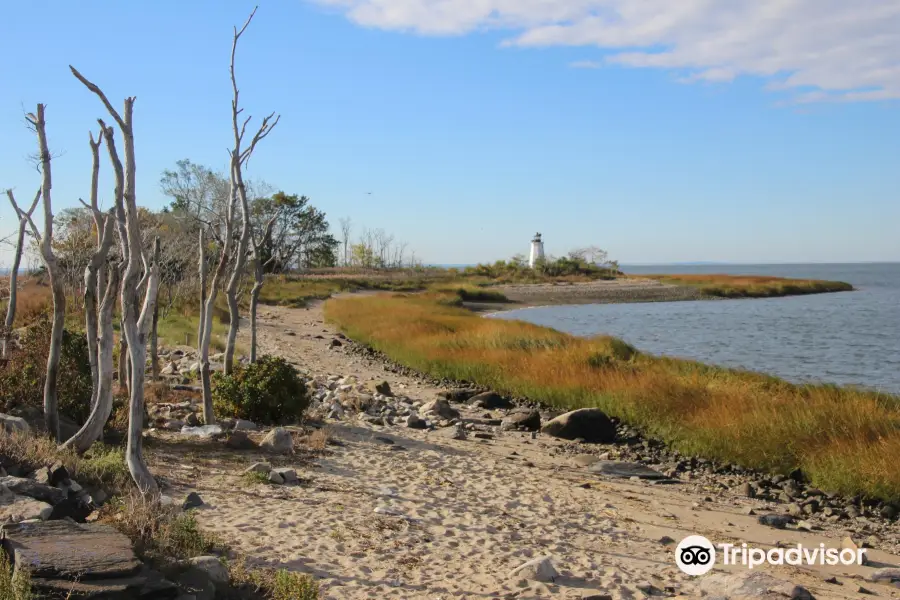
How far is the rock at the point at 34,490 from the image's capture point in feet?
20.4

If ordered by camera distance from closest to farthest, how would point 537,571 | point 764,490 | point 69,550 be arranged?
point 69,550 < point 537,571 < point 764,490

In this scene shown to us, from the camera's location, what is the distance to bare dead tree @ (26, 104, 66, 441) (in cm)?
869

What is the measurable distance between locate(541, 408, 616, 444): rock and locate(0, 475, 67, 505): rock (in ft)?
31.5

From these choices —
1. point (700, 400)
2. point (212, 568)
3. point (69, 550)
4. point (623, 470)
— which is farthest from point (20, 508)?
point (700, 400)

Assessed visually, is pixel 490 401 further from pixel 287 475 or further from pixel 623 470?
pixel 287 475

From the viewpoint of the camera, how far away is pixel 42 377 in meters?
10.0

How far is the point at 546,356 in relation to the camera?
2000cm

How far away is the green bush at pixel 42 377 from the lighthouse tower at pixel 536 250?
8856 centimetres

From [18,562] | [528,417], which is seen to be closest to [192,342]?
[528,417]

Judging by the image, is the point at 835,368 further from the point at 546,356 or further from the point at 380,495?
the point at 380,495

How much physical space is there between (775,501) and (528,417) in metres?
5.57

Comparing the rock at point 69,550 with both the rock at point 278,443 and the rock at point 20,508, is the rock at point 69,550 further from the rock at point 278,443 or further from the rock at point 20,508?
the rock at point 278,443

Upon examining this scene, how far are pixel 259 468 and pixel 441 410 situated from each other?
7.29 m

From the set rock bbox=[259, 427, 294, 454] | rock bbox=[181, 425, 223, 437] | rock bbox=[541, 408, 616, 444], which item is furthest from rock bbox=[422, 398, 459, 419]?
rock bbox=[181, 425, 223, 437]
